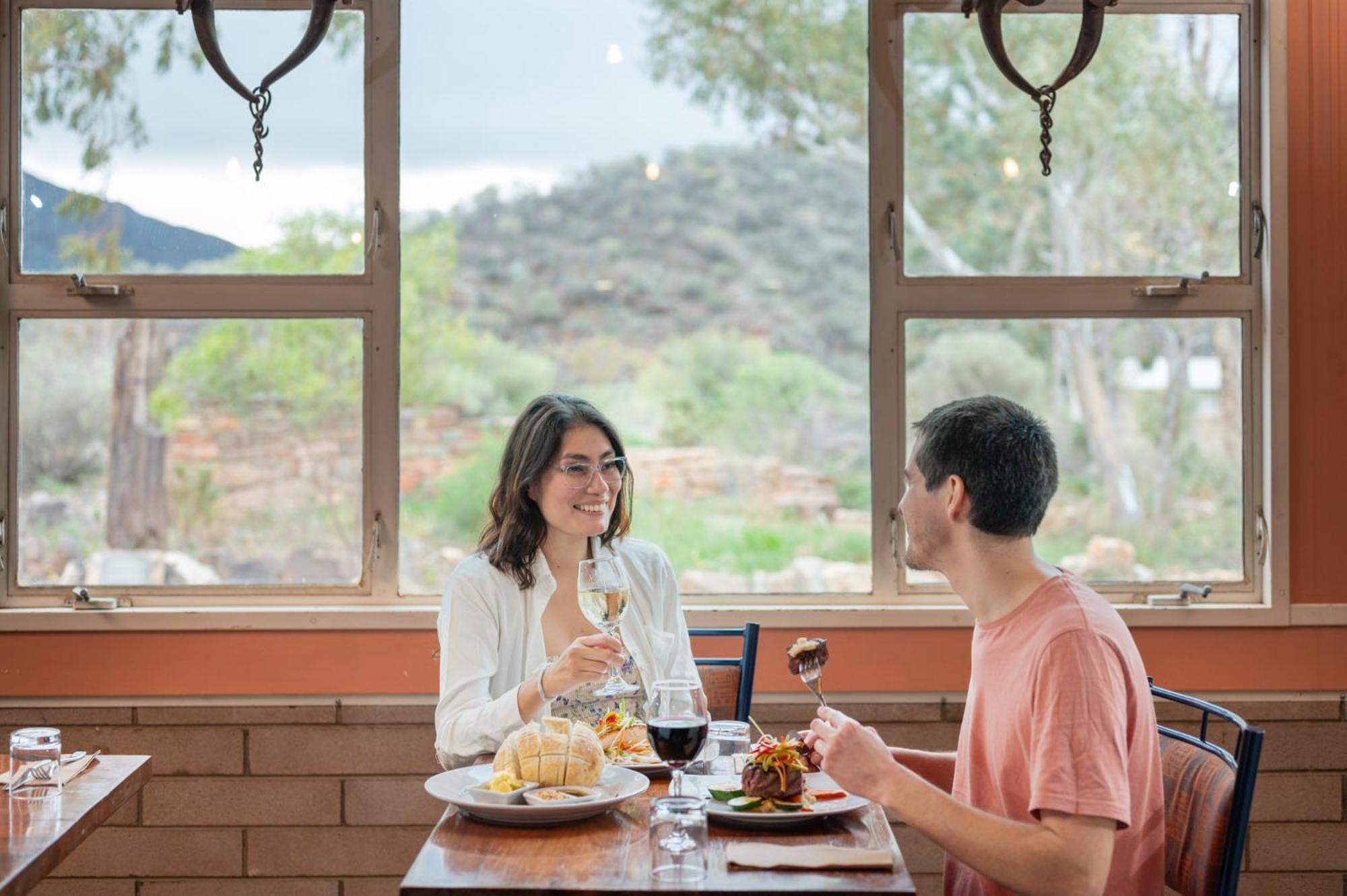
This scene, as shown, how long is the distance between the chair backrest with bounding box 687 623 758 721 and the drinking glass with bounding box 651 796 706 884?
0.81 metres

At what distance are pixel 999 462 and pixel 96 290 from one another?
230 cm

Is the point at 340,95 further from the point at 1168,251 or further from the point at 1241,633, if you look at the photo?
the point at 1241,633

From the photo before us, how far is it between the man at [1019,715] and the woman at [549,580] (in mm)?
717

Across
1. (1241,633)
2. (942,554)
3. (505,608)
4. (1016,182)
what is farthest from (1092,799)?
(1016,182)

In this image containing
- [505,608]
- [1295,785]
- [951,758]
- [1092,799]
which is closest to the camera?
[1092,799]


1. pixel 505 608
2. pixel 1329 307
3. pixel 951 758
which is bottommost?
pixel 951 758

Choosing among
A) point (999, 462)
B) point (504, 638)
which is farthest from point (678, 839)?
point (504, 638)

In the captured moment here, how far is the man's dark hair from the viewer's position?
1.73 metres

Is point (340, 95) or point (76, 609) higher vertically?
point (340, 95)

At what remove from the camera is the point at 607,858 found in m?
1.57

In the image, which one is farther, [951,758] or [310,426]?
[310,426]

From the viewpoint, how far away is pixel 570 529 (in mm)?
2508

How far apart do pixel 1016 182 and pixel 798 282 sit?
590 mm

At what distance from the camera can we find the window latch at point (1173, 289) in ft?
10.2
